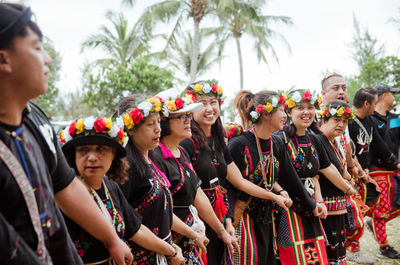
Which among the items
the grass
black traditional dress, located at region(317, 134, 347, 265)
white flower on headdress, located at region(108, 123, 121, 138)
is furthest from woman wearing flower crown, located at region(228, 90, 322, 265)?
the grass

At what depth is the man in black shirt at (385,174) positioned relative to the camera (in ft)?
19.3

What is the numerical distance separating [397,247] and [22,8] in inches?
262

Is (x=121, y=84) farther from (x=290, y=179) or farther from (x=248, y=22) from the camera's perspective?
(x=290, y=179)

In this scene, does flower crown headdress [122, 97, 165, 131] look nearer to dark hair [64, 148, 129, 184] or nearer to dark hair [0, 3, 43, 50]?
dark hair [64, 148, 129, 184]

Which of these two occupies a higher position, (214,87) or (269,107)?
(214,87)

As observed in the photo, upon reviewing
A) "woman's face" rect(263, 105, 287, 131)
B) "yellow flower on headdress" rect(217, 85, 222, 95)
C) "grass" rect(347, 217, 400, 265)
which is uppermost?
"yellow flower on headdress" rect(217, 85, 222, 95)

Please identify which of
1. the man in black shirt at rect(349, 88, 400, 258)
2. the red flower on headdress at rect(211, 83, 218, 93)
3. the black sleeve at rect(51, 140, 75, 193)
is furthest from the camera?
the man in black shirt at rect(349, 88, 400, 258)

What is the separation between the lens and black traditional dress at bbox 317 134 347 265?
4.34 metres

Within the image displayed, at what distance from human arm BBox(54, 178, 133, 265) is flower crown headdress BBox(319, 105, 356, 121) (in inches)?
134

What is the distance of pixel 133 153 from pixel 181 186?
50 cm

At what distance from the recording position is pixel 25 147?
4.56 feet

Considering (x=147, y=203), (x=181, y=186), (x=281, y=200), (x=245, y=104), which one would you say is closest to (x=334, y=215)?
(x=281, y=200)

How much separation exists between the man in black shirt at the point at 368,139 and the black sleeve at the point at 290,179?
7.02ft

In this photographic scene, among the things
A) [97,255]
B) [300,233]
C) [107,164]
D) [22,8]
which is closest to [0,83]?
[22,8]
